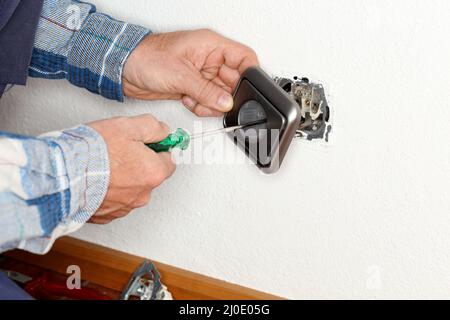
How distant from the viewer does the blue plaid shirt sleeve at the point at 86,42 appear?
72 cm

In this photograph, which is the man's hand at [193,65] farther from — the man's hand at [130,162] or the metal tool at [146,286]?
the metal tool at [146,286]

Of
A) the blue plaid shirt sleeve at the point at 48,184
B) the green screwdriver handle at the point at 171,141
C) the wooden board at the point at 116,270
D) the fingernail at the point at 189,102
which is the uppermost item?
the fingernail at the point at 189,102

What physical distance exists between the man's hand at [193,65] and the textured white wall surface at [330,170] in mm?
27

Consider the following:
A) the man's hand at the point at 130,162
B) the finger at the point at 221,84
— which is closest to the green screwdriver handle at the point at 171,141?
the man's hand at the point at 130,162

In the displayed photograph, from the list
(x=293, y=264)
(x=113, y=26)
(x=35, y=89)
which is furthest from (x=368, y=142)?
(x=35, y=89)

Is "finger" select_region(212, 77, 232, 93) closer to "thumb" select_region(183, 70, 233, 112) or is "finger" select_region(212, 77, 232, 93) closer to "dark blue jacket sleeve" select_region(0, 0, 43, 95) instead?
"thumb" select_region(183, 70, 233, 112)

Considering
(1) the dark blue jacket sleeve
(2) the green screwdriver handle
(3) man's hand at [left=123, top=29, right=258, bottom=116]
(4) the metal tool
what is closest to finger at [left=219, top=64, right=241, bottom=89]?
A: (3) man's hand at [left=123, top=29, right=258, bottom=116]

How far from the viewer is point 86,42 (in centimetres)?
73

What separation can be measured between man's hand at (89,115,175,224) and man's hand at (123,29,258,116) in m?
0.08

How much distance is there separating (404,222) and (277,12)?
31 centimetres

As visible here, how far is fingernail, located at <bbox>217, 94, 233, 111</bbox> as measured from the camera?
2.24ft

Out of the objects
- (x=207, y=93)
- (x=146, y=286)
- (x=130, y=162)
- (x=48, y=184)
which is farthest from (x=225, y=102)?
(x=146, y=286)

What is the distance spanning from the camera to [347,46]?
25.2 inches

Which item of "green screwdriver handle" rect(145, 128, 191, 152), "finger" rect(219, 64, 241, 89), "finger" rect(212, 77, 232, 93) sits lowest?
"green screwdriver handle" rect(145, 128, 191, 152)
